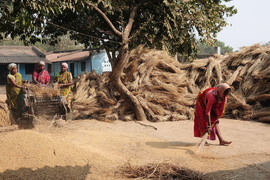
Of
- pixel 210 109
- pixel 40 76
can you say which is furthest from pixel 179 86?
pixel 40 76

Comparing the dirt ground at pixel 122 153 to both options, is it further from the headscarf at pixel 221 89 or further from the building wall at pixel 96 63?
the building wall at pixel 96 63

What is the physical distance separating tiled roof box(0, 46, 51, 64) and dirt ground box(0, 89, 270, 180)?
16.9m

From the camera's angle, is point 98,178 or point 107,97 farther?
point 107,97

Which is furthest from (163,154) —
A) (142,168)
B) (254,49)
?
(254,49)

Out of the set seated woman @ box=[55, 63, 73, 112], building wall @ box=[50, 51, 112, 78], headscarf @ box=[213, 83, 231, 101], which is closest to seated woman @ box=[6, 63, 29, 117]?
seated woman @ box=[55, 63, 73, 112]

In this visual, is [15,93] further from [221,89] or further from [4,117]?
[221,89]

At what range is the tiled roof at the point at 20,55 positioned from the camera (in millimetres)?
20503

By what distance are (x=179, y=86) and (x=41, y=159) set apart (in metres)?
5.72

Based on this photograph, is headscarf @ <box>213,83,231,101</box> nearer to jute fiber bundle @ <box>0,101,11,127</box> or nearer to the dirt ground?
the dirt ground

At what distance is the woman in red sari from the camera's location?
4234 millimetres

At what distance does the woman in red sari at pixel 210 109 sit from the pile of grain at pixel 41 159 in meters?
2.01

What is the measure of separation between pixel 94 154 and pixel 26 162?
0.96 meters

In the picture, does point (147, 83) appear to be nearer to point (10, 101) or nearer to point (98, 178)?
point (10, 101)

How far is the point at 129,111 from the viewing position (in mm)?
7754
